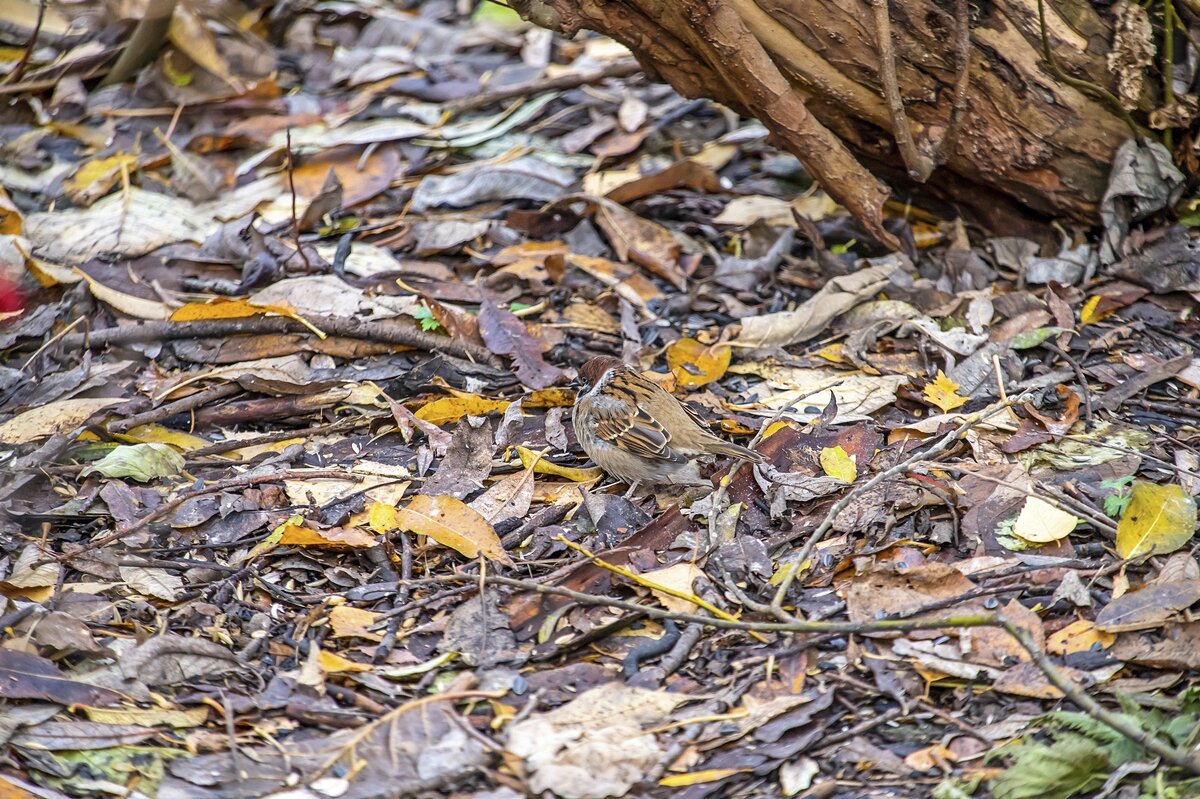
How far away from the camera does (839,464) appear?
4230 mm

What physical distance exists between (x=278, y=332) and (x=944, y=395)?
2.84m

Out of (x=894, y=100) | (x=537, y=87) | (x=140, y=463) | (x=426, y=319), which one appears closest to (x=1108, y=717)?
(x=894, y=100)

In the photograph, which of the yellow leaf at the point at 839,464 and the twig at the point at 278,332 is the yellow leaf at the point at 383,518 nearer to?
the twig at the point at 278,332

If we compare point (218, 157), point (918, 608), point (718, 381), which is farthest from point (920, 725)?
point (218, 157)

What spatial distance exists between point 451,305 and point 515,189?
1.03 metres

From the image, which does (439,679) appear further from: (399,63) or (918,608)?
(399,63)

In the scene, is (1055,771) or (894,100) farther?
(894,100)

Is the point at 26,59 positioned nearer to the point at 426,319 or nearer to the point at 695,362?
the point at 426,319

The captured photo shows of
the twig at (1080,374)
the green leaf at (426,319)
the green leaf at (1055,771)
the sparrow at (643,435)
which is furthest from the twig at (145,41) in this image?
the green leaf at (1055,771)

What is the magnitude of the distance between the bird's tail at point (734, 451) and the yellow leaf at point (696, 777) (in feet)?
4.45

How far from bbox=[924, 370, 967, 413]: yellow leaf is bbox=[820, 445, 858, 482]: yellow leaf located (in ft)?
1.66

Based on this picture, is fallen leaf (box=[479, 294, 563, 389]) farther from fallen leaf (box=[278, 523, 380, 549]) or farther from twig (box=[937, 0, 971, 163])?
twig (box=[937, 0, 971, 163])

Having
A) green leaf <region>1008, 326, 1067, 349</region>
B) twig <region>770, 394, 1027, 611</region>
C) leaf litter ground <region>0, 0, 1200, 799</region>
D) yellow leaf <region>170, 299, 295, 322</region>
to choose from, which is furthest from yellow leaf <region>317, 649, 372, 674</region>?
green leaf <region>1008, 326, 1067, 349</region>

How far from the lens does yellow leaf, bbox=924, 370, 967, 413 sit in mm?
4547
